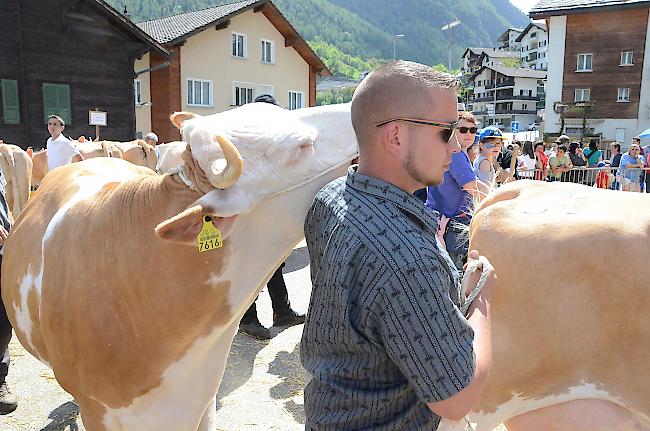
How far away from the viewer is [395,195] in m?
1.32

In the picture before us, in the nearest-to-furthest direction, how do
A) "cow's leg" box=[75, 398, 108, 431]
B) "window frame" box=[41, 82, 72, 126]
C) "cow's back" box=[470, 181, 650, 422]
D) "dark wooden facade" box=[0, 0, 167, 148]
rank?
1. "cow's leg" box=[75, 398, 108, 431]
2. "cow's back" box=[470, 181, 650, 422]
3. "dark wooden facade" box=[0, 0, 167, 148]
4. "window frame" box=[41, 82, 72, 126]

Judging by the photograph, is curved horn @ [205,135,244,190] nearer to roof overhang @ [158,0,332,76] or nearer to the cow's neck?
the cow's neck

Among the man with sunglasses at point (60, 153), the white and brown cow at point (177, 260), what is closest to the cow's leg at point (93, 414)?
the white and brown cow at point (177, 260)

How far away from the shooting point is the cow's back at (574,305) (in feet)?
7.73

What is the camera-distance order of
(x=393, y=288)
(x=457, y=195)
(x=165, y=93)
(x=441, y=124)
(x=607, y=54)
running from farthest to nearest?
1. (x=607, y=54)
2. (x=165, y=93)
3. (x=457, y=195)
4. (x=441, y=124)
5. (x=393, y=288)

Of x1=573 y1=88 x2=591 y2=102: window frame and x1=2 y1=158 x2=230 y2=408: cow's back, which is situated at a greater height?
x1=573 y1=88 x2=591 y2=102: window frame

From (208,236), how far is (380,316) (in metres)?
0.70

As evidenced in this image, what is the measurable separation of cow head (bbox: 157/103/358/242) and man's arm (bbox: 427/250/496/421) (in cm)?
63

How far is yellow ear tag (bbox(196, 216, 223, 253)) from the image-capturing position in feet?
5.57

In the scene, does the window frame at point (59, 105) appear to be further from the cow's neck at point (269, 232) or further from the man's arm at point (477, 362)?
the man's arm at point (477, 362)

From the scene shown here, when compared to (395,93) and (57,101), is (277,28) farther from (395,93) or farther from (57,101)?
(395,93)

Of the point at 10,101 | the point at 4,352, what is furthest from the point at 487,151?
the point at 10,101

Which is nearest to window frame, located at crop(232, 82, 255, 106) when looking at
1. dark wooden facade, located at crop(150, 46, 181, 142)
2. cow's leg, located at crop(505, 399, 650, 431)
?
dark wooden facade, located at crop(150, 46, 181, 142)

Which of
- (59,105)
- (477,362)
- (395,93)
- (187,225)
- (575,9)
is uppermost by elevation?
(575,9)
